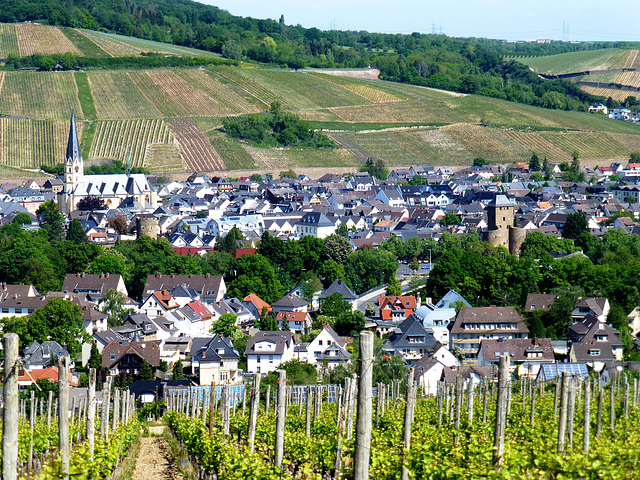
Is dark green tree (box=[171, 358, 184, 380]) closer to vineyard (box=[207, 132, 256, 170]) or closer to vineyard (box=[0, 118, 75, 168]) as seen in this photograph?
vineyard (box=[0, 118, 75, 168])

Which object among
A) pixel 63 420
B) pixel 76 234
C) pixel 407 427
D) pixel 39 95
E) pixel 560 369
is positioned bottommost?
pixel 76 234

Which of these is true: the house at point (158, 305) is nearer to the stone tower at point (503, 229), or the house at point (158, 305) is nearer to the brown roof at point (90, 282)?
the brown roof at point (90, 282)

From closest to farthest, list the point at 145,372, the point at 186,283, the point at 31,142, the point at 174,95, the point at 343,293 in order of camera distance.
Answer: the point at 145,372, the point at 343,293, the point at 186,283, the point at 31,142, the point at 174,95

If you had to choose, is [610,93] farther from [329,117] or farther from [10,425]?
[10,425]

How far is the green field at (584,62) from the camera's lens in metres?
177

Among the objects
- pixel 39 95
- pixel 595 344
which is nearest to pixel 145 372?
pixel 595 344

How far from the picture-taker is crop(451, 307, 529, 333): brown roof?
1781 inches

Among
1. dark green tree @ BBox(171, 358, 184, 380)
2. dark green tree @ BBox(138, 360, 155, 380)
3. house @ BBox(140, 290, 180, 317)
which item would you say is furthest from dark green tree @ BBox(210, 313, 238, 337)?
dark green tree @ BBox(138, 360, 155, 380)

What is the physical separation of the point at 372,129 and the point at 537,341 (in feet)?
288

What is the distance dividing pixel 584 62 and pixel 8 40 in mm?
95578

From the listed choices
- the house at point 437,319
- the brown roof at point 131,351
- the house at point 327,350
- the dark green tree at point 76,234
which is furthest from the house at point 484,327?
the dark green tree at point 76,234

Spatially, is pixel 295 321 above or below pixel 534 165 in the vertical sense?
below

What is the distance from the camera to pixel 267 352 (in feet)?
140

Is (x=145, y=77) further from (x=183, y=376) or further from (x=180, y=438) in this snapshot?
(x=180, y=438)
